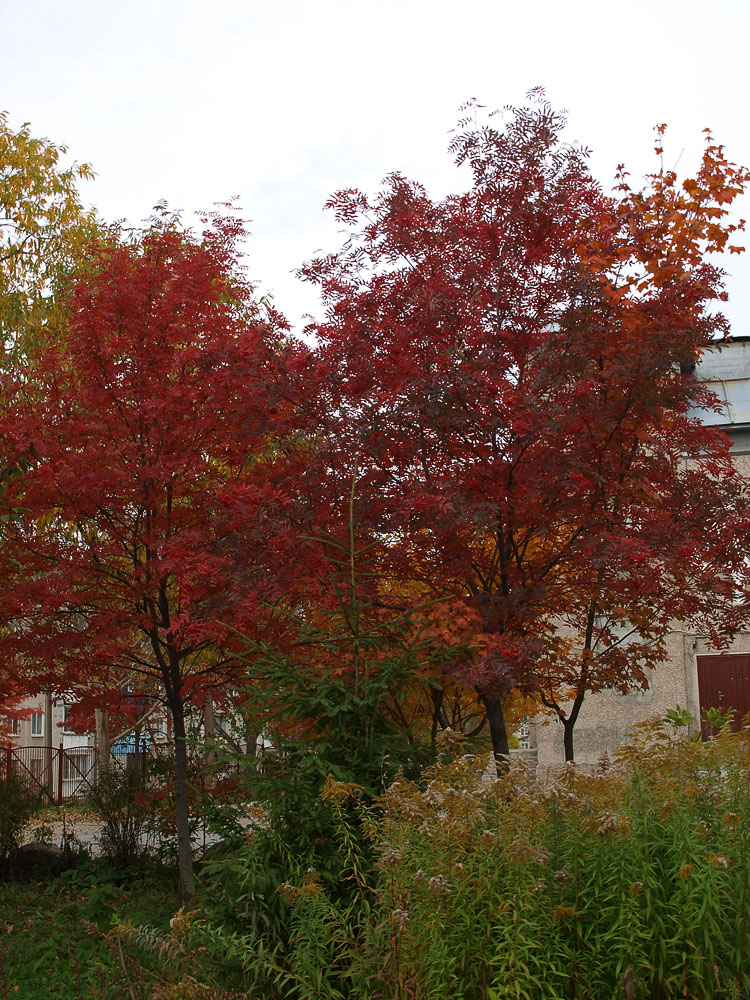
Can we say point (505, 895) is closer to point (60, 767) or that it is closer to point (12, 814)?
point (12, 814)

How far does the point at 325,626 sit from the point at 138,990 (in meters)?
3.04

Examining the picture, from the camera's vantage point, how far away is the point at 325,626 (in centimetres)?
761

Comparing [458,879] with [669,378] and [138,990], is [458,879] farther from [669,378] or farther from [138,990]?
[669,378]

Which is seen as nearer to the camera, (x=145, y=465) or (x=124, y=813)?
(x=145, y=465)

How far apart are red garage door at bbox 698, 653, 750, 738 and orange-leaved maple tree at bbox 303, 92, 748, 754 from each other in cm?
1109

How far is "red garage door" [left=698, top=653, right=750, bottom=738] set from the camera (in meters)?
18.7

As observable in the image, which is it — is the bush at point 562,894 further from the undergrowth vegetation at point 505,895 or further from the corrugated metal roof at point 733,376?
the corrugated metal roof at point 733,376

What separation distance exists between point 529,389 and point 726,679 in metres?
13.3

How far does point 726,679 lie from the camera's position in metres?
18.8

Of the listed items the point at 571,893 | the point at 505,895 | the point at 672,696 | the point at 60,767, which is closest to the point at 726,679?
the point at 672,696

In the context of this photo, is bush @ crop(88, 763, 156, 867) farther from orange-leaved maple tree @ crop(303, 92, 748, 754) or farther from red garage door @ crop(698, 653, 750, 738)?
red garage door @ crop(698, 653, 750, 738)

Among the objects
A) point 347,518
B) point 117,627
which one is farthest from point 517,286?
point 117,627

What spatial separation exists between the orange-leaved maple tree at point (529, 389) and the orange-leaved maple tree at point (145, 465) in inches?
40.5

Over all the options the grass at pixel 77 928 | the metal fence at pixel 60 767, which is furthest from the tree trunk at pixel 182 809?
the metal fence at pixel 60 767
